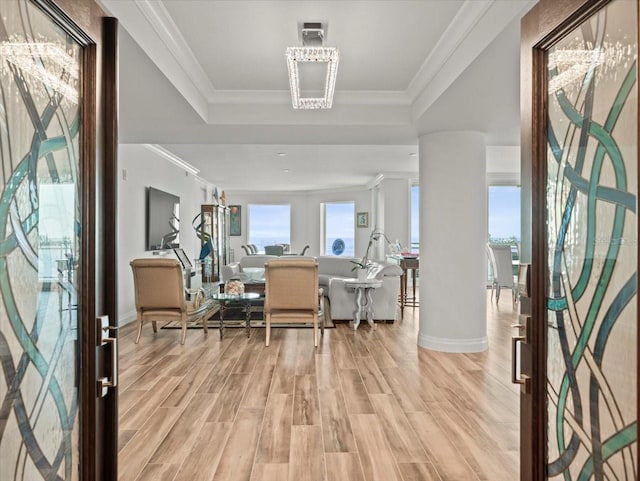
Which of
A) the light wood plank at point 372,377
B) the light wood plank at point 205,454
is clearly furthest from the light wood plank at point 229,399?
the light wood plank at point 372,377

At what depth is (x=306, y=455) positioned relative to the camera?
2.35 metres

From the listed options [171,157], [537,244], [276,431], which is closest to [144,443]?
[276,431]

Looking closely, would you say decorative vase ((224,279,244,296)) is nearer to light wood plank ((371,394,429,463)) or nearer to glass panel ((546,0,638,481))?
light wood plank ((371,394,429,463))

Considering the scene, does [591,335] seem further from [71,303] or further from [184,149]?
[184,149]

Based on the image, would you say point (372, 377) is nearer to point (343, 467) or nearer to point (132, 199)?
point (343, 467)

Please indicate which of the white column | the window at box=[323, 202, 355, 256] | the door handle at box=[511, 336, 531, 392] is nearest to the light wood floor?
the white column

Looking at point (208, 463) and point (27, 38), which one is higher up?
point (27, 38)

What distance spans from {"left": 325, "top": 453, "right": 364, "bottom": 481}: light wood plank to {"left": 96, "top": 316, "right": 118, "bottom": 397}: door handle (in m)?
1.26

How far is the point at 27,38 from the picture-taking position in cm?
107

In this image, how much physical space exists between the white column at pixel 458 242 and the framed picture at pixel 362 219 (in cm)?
741

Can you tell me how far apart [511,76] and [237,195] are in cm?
1153

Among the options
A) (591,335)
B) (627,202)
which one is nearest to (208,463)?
(591,335)

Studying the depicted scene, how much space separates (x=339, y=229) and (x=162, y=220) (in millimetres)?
6945

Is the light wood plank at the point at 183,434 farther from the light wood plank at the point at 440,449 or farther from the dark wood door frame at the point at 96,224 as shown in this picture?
the light wood plank at the point at 440,449
